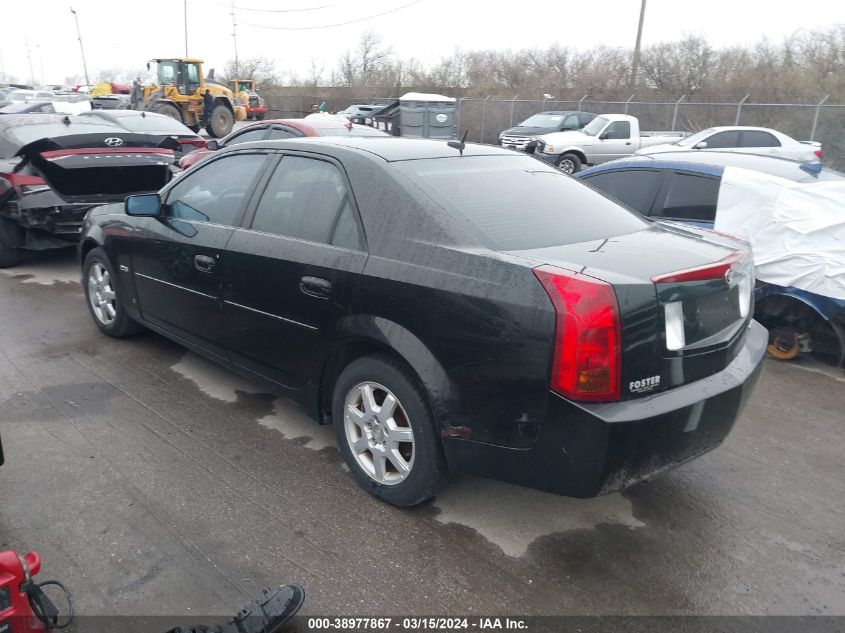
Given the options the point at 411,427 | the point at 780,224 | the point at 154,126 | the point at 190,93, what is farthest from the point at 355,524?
the point at 190,93

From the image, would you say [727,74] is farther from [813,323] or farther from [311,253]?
[311,253]

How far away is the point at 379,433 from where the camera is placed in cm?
317

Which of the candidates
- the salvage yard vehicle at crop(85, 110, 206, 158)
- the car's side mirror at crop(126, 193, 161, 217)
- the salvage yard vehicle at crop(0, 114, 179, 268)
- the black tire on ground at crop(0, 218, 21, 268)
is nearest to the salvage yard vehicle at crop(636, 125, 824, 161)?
the salvage yard vehicle at crop(85, 110, 206, 158)

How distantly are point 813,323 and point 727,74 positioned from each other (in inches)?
1239

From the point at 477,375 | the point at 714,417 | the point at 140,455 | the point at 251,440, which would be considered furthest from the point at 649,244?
the point at 140,455

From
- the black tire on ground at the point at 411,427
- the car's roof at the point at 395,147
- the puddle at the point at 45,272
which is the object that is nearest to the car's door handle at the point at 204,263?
the car's roof at the point at 395,147

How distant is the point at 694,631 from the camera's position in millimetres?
2479

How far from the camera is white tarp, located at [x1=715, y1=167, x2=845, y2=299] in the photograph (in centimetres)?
495

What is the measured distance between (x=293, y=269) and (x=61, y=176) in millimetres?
4913

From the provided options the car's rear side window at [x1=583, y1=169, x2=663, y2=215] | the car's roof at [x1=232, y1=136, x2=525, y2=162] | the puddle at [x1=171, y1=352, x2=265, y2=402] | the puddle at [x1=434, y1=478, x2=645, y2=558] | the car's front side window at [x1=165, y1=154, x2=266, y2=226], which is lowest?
the puddle at [x1=171, y1=352, x2=265, y2=402]

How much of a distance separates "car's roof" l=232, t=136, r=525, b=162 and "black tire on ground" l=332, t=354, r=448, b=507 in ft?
3.43

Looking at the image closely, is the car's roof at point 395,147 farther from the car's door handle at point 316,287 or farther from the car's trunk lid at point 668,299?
the car's trunk lid at point 668,299

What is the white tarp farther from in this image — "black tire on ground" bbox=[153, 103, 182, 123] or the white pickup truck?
"black tire on ground" bbox=[153, 103, 182, 123]

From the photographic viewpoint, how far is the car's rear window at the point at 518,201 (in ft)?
10.0
